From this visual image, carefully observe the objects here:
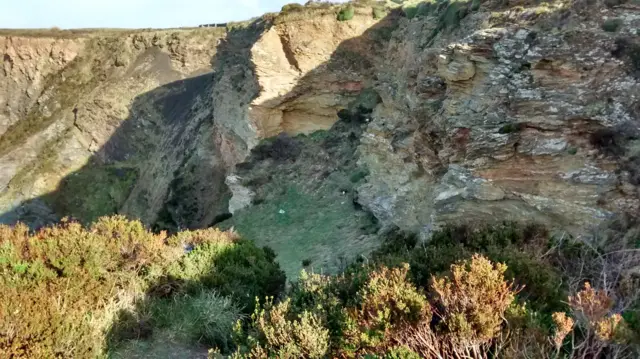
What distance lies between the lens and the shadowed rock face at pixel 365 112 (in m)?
11.4

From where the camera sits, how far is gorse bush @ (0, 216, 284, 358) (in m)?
6.32

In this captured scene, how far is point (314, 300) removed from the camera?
6.62 meters

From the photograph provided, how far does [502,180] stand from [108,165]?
4140 centimetres

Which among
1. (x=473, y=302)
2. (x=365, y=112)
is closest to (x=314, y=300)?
(x=473, y=302)

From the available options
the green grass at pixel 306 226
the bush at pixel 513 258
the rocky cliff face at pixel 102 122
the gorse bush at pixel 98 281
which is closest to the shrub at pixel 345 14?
the green grass at pixel 306 226

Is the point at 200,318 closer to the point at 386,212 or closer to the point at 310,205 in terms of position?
the point at 386,212

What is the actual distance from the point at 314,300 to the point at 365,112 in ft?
63.7

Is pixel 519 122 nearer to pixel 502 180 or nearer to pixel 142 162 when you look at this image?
pixel 502 180

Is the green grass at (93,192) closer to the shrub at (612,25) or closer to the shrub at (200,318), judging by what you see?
the shrub at (200,318)

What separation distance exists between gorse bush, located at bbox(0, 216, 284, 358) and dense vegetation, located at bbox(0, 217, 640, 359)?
22 mm

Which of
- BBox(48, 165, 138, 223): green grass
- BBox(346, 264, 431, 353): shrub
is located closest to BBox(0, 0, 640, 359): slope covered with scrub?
BBox(346, 264, 431, 353): shrub

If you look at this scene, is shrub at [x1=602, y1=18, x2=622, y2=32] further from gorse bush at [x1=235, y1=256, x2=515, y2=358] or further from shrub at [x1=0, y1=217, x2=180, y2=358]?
shrub at [x1=0, y1=217, x2=180, y2=358]

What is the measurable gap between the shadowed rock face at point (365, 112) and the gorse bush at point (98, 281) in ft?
18.3

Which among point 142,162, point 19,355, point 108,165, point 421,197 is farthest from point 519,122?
point 108,165
